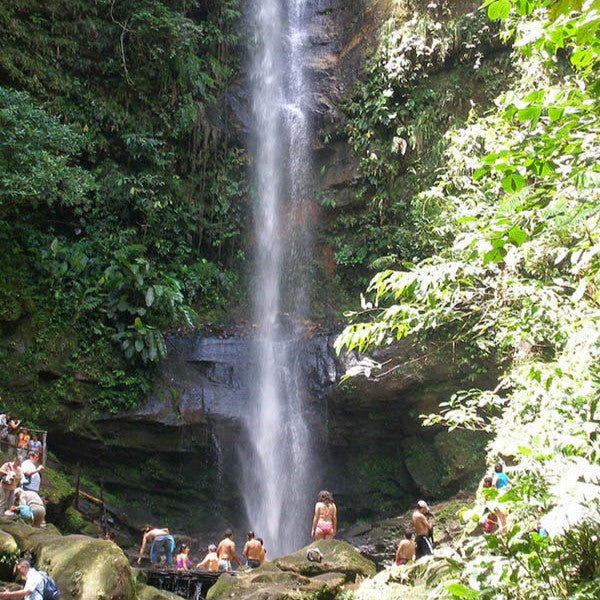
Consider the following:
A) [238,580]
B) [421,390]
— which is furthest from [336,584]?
[421,390]

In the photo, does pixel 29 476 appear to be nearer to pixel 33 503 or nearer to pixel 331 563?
pixel 33 503

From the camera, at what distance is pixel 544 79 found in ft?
34.5

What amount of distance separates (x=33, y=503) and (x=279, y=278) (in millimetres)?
9410

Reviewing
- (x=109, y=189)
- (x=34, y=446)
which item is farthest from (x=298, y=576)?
(x=109, y=189)

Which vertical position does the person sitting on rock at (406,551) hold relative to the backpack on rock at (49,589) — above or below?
below

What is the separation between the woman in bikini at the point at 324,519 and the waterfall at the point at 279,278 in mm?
4217

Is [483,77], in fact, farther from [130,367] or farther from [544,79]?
[130,367]

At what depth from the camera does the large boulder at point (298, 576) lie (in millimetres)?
6695

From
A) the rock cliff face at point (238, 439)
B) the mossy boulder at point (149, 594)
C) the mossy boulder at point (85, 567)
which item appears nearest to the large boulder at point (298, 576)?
the mossy boulder at point (149, 594)

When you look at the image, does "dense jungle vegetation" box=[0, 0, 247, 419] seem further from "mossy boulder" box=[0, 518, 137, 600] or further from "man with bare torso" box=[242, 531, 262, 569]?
"mossy boulder" box=[0, 518, 137, 600]

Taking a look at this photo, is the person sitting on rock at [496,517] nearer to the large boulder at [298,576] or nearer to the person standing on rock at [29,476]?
the large boulder at [298,576]

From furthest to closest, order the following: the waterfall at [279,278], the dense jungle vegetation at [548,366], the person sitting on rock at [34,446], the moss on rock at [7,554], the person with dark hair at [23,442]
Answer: the waterfall at [279,278], the person sitting on rock at [34,446], the person with dark hair at [23,442], the moss on rock at [7,554], the dense jungle vegetation at [548,366]

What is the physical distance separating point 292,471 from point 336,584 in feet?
23.2

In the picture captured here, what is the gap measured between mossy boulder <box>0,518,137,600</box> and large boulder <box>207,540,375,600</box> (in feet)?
4.32
